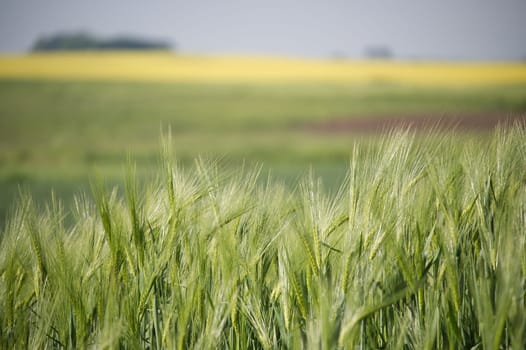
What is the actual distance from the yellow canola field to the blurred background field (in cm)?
10

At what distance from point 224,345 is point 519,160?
3.15 feet

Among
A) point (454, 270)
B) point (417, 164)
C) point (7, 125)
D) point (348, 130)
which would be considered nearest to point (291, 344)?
point (454, 270)

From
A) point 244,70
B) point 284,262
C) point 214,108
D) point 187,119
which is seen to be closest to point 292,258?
point 284,262

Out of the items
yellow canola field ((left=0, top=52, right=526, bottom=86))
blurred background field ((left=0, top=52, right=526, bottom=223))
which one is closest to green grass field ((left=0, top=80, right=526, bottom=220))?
blurred background field ((left=0, top=52, right=526, bottom=223))

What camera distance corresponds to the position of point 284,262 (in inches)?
57.5

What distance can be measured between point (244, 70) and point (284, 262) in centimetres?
3273

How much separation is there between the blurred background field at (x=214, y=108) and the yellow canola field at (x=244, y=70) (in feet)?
0.32

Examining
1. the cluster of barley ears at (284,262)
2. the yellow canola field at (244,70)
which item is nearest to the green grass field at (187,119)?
the yellow canola field at (244,70)

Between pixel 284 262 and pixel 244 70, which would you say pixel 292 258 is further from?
pixel 244 70

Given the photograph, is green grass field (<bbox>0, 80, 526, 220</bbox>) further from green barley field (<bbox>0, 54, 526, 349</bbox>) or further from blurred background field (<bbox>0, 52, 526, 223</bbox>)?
green barley field (<bbox>0, 54, 526, 349</bbox>)

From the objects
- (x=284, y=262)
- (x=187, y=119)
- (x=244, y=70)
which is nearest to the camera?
(x=284, y=262)

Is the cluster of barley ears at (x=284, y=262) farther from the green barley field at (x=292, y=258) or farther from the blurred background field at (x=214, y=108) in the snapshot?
the blurred background field at (x=214, y=108)

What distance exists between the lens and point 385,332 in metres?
1.46

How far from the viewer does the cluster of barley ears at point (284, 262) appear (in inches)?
53.9
